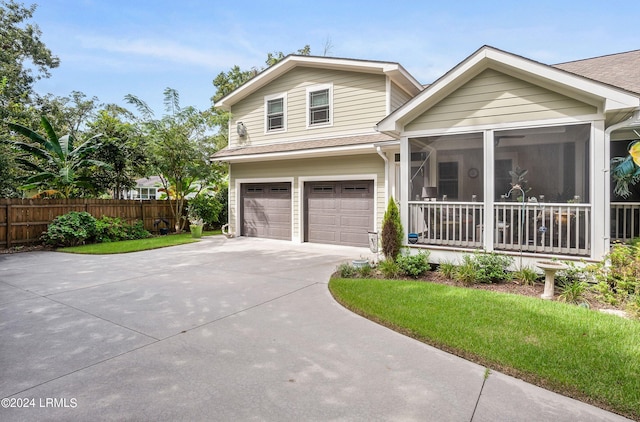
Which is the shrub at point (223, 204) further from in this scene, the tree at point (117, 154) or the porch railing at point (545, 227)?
the porch railing at point (545, 227)

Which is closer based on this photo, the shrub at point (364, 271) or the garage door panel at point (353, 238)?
the shrub at point (364, 271)

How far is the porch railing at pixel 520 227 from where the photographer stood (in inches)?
236

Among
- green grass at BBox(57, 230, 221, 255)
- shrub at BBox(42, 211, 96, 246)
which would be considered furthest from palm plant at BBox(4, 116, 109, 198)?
green grass at BBox(57, 230, 221, 255)

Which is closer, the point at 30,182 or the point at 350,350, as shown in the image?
the point at 350,350

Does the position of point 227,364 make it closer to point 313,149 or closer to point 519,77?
point 519,77

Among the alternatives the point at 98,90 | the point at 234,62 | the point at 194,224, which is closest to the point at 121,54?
the point at 234,62

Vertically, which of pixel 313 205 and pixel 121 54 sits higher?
pixel 121 54

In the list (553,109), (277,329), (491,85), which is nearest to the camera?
(277,329)

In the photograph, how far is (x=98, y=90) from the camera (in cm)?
2816

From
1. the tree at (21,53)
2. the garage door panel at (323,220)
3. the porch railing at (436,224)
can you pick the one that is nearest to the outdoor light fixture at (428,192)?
the porch railing at (436,224)

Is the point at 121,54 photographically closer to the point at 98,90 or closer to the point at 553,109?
the point at 98,90

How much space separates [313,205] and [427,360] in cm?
845

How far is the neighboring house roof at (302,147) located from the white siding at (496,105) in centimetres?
229

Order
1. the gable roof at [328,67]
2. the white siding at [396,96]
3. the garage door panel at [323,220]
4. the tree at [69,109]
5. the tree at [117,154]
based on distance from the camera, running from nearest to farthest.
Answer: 1. the gable roof at [328,67]
2. the white siding at [396,96]
3. the garage door panel at [323,220]
4. the tree at [117,154]
5. the tree at [69,109]
